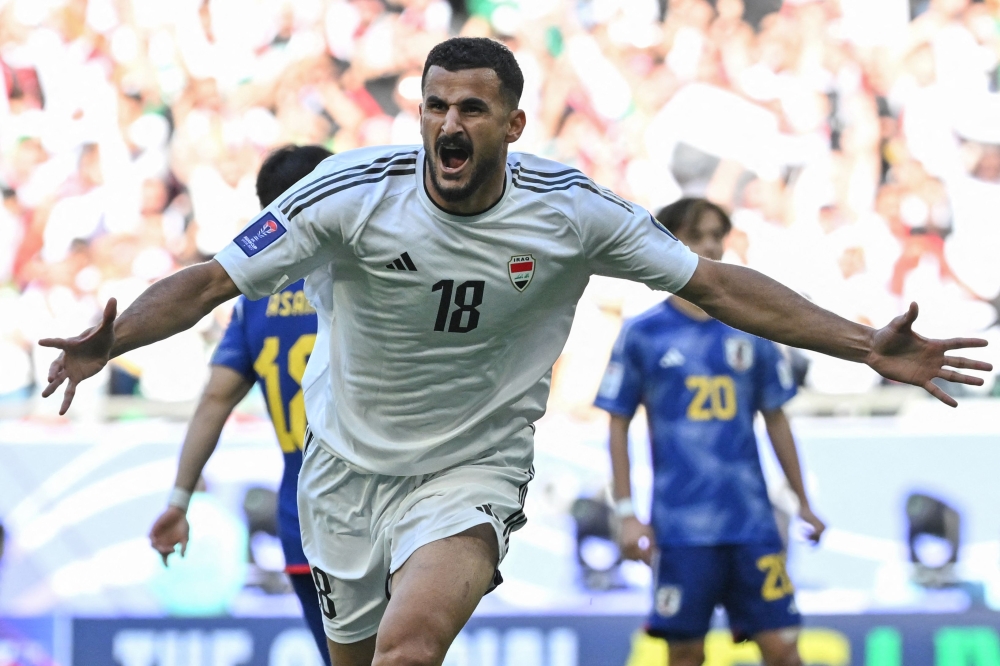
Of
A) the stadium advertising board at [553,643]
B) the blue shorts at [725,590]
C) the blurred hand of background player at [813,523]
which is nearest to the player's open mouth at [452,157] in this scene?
the blue shorts at [725,590]

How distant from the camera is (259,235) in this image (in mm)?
3039

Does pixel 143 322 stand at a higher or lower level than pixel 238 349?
higher

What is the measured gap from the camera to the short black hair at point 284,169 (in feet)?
13.1

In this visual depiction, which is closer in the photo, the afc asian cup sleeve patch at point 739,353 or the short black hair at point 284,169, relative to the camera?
the short black hair at point 284,169

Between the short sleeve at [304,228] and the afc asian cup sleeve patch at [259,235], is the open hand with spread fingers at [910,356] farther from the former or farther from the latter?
the afc asian cup sleeve patch at [259,235]

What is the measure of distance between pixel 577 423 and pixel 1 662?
300cm

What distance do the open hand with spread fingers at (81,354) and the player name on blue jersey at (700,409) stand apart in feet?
7.26

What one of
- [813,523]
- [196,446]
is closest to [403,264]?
[196,446]

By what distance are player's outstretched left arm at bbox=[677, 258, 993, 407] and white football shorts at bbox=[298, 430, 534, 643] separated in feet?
2.18

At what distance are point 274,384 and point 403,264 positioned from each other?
1067 millimetres

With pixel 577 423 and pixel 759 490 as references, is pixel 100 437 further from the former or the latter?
pixel 759 490

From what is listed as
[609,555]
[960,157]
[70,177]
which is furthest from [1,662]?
[960,157]

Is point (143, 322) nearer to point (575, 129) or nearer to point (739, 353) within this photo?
point (739, 353)

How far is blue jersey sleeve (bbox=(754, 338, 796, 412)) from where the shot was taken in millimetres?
4664
